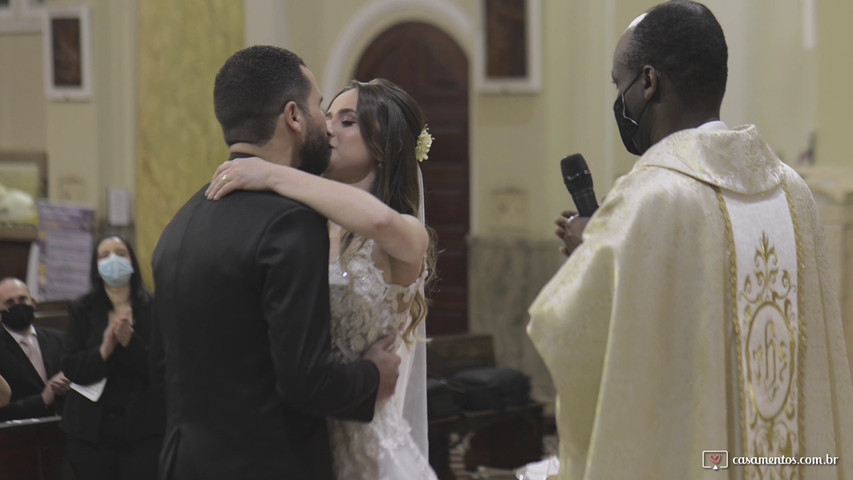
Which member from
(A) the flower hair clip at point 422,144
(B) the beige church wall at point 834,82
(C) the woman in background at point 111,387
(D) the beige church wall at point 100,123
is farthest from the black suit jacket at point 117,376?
(D) the beige church wall at point 100,123

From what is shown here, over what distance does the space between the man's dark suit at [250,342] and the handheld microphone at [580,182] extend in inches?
20.6

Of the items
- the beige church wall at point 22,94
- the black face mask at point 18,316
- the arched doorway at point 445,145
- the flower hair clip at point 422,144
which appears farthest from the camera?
the beige church wall at point 22,94

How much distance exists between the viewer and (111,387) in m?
4.50

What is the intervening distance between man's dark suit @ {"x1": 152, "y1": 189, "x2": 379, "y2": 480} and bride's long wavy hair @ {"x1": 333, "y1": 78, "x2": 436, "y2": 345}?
0.60 metres

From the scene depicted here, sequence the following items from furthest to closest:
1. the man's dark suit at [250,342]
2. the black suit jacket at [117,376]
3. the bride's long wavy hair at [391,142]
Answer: the black suit jacket at [117,376]
the bride's long wavy hair at [391,142]
the man's dark suit at [250,342]

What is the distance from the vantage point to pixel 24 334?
4074 mm

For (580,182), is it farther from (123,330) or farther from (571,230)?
(123,330)

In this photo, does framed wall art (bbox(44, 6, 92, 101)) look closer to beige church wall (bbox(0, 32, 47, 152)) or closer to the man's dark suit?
beige church wall (bbox(0, 32, 47, 152))

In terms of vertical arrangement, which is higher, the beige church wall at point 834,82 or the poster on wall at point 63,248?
the beige church wall at point 834,82

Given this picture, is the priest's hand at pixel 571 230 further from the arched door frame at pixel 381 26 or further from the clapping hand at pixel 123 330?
the arched door frame at pixel 381 26

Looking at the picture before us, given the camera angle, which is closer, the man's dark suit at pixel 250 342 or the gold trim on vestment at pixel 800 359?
the man's dark suit at pixel 250 342

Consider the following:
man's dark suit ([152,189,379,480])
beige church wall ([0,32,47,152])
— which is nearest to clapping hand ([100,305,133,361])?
man's dark suit ([152,189,379,480])

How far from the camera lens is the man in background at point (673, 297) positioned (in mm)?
2271

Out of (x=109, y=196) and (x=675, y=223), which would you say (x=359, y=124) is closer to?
(x=675, y=223)
